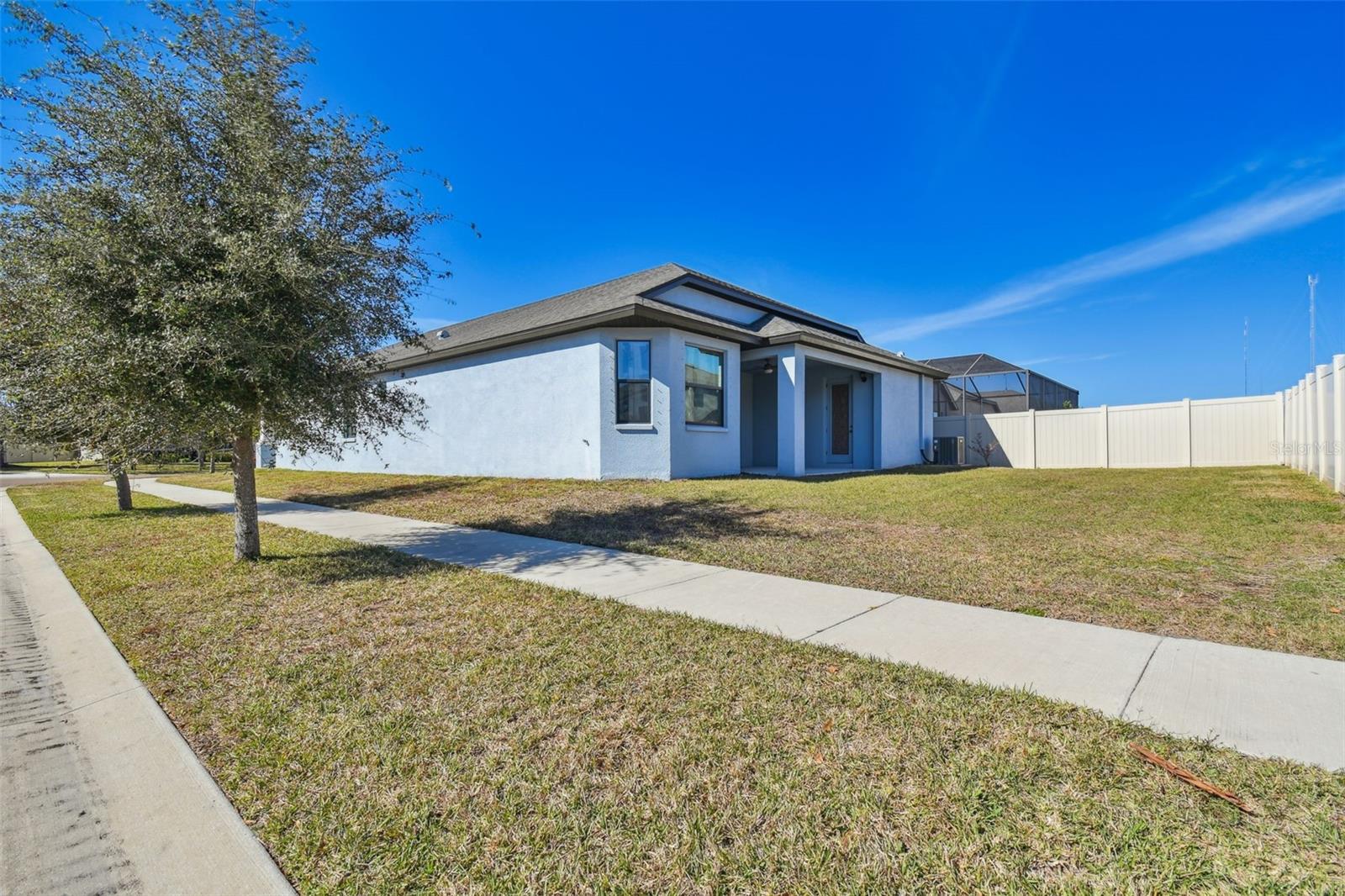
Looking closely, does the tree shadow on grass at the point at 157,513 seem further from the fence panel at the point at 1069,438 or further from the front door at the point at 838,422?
the fence panel at the point at 1069,438

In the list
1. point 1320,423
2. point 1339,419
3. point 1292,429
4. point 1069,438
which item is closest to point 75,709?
point 1339,419

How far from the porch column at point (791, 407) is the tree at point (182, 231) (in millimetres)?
10199

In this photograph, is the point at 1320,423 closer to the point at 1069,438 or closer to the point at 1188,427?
the point at 1188,427

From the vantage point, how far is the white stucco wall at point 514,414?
12969mm

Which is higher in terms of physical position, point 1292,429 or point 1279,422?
point 1279,422

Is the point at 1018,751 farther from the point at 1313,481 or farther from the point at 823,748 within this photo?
the point at 1313,481

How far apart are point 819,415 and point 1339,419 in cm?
1160

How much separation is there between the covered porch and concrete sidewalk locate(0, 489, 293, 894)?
13.0 m

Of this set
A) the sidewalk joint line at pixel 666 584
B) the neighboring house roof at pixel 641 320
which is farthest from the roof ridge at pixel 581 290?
the sidewalk joint line at pixel 666 584

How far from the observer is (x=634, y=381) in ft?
41.8

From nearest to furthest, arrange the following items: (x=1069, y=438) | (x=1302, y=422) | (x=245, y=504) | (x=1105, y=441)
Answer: (x=245, y=504) → (x=1302, y=422) → (x=1105, y=441) → (x=1069, y=438)

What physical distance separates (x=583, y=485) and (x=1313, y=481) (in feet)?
43.6

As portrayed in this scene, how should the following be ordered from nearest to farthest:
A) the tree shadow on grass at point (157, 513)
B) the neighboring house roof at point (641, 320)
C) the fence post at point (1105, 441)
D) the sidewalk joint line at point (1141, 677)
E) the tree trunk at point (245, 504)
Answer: the sidewalk joint line at point (1141, 677) < the tree trunk at point (245, 504) < the tree shadow on grass at point (157, 513) < the neighboring house roof at point (641, 320) < the fence post at point (1105, 441)

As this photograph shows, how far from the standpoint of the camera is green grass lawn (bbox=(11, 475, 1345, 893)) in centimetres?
175
